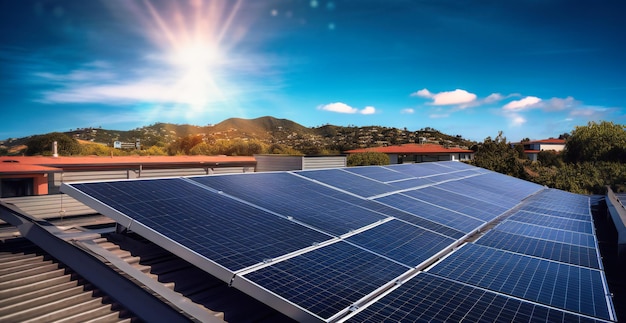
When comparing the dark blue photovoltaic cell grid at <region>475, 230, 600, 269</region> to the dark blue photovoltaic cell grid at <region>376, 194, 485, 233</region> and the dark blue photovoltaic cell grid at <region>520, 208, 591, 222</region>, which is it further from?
the dark blue photovoltaic cell grid at <region>520, 208, 591, 222</region>

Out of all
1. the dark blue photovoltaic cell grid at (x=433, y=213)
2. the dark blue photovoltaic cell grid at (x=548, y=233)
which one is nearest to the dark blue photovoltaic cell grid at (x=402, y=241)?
the dark blue photovoltaic cell grid at (x=433, y=213)

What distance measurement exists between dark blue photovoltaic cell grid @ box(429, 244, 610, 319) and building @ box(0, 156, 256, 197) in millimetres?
17059

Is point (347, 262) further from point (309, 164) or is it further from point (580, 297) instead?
point (309, 164)

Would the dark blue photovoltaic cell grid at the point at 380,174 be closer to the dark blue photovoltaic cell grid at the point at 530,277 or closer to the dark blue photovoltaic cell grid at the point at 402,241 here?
the dark blue photovoltaic cell grid at the point at 402,241

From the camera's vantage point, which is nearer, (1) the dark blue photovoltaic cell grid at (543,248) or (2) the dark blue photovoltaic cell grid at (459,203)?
(1) the dark blue photovoltaic cell grid at (543,248)

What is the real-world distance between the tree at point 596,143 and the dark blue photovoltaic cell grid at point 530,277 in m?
59.0

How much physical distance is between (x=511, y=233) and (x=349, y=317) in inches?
266

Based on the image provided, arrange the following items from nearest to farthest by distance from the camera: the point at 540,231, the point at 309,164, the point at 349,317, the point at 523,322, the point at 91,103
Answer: the point at 349,317 < the point at 523,322 < the point at 540,231 < the point at 309,164 < the point at 91,103

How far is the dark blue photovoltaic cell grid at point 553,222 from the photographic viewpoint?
10.2 meters

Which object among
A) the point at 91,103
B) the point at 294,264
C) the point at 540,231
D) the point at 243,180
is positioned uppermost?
the point at 91,103

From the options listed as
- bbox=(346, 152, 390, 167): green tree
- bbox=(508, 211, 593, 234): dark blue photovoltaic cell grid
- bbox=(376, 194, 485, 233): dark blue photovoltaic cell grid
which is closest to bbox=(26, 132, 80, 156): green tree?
bbox=(346, 152, 390, 167): green tree

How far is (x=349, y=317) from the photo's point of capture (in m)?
3.75

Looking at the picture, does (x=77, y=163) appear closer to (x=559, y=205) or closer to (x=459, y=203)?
(x=459, y=203)

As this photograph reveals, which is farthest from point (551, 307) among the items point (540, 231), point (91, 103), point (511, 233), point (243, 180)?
point (91, 103)
